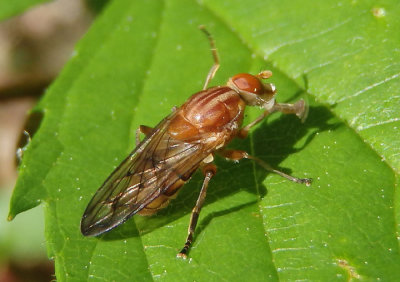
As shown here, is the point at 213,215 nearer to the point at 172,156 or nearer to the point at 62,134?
the point at 172,156

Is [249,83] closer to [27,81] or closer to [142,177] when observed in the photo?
A: [142,177]

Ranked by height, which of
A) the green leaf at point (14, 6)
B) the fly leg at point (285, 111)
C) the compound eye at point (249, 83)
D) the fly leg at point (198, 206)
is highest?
the green leaf at point (14, 6)

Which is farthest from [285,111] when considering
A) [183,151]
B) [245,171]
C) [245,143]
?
[183,151]

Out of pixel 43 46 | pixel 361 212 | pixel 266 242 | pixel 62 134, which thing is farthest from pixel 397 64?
pixel 43 46

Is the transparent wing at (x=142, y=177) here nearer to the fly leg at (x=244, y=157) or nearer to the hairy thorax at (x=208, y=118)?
the hairy thorax at (x=208, y=118)

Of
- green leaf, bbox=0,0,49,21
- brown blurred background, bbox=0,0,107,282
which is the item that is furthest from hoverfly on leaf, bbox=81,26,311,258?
green leaf, bbox=0,0,49,21

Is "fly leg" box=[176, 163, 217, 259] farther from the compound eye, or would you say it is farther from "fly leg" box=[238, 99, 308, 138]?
the compound eye

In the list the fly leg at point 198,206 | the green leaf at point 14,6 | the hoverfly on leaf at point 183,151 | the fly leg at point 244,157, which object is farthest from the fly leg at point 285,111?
the green leaf at point 14,6
